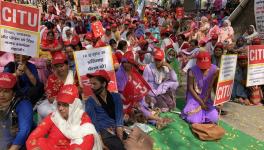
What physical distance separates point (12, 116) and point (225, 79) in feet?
12.0

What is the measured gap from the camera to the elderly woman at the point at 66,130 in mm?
3856

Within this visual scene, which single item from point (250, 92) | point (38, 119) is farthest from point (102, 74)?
point (250, 92)

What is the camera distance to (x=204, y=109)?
21.8ft

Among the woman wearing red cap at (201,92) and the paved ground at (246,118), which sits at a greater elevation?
the woman wearing red cap at (201,92)

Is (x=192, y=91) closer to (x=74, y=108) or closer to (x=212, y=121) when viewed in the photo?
(x=212, y=121)

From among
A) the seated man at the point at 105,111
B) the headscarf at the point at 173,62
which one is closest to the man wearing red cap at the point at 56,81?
the seated man at the point at 105,111

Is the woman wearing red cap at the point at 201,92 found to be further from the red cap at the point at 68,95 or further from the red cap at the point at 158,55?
the red cap at the point at 68,95

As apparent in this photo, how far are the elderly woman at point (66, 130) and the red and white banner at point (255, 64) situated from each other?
4.18 m

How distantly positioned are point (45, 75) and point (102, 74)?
1940mm

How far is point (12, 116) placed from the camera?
414 cm

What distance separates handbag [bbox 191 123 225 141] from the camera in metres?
6.16

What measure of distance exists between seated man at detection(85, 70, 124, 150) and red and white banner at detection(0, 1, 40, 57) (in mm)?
1494

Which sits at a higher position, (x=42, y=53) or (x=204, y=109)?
(x=42, y=53)

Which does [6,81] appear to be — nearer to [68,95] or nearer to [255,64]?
[68,95]
